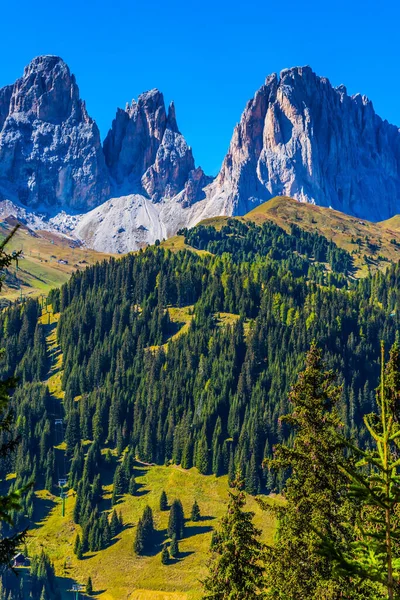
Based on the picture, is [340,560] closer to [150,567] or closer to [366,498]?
[366,498]

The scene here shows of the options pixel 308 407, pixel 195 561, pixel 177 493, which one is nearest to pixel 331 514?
pixel 308 407

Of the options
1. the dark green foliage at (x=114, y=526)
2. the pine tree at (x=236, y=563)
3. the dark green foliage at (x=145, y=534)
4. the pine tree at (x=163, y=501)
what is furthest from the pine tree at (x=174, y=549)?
the pine tree at (x=236, y=563)

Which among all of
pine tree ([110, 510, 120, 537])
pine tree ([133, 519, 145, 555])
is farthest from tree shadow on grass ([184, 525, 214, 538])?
pine tree ([110, 510, 120, 537])

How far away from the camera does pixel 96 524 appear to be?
179 meters

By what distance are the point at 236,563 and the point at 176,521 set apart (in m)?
146

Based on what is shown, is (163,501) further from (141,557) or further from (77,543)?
(77,543)

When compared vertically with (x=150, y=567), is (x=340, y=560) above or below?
above

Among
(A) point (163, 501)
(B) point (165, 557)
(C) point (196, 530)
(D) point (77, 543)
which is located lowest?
(B) point (165, 557)

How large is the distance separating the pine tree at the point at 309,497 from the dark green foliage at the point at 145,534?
14709cm

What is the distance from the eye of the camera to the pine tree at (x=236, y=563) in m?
35.9

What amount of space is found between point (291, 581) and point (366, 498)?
18.3m

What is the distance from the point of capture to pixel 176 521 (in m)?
175

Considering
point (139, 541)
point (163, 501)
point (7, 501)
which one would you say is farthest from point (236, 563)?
point (163, 501)

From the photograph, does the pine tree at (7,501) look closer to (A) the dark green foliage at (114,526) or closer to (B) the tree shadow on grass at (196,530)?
(B) the tree shadow on grass at (196,530)
